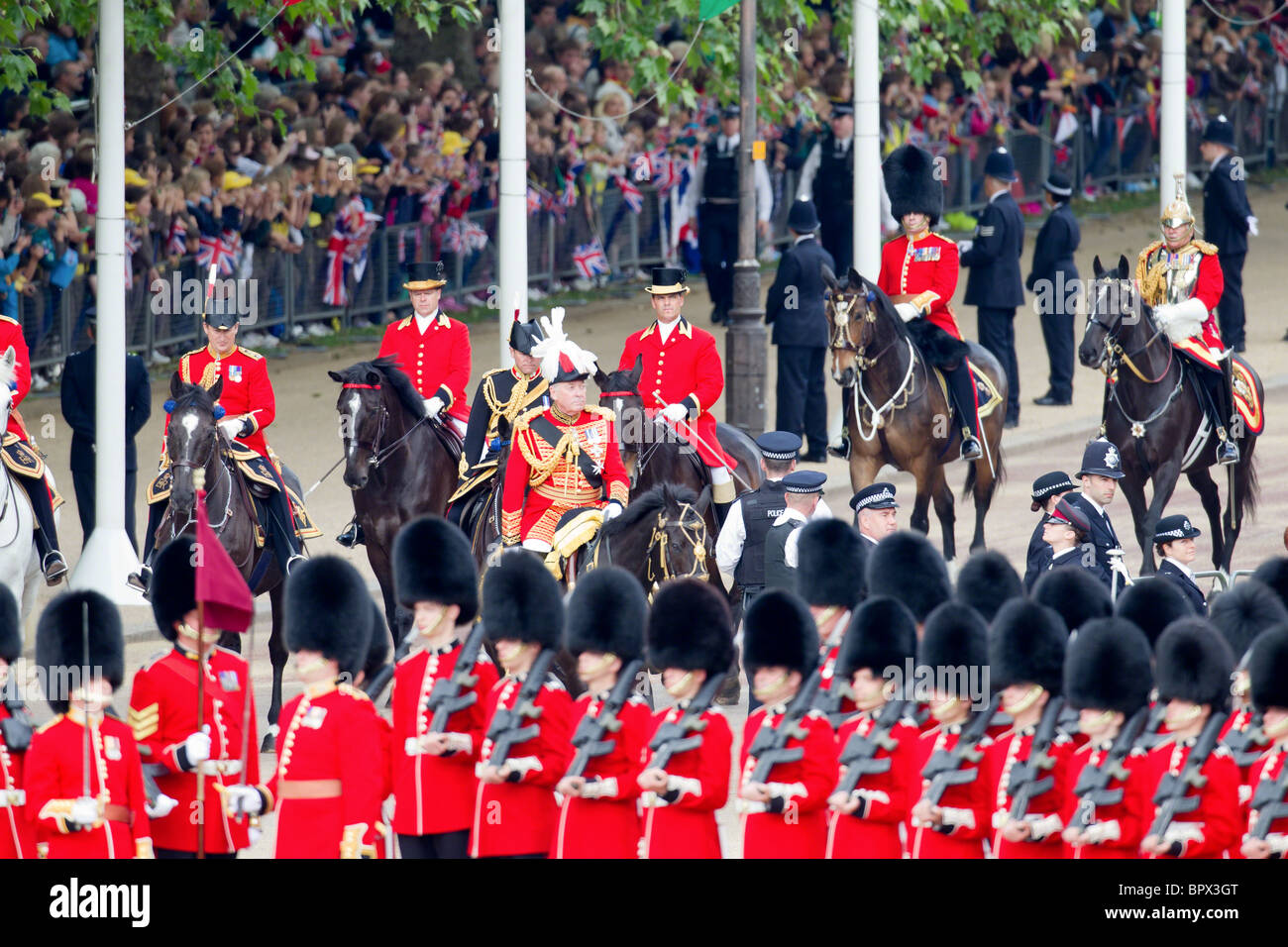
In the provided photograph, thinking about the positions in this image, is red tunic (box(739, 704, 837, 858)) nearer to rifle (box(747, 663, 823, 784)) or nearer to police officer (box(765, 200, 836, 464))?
rifle (box(747, 663, 823, 784))

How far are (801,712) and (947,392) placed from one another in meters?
8.52

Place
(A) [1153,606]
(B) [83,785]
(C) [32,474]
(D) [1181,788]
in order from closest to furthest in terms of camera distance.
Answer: (D) [1181,788]
(B) [83,785]
(A) [1153,606]
(C) [32,474]

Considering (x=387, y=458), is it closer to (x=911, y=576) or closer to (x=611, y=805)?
(x=911, y=576)

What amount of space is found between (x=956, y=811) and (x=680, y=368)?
257 inches

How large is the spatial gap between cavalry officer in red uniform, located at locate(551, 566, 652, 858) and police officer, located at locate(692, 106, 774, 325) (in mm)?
14034

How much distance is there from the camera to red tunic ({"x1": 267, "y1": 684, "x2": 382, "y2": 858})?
10.2 meters

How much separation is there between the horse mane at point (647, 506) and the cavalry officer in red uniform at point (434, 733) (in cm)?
338

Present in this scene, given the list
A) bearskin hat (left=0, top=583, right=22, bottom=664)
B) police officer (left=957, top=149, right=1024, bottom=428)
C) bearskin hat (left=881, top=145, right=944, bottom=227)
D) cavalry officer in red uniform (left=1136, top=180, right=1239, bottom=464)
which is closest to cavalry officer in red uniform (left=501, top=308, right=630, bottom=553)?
bearskin hat (left=0, top=583, right=22, bottom=664)

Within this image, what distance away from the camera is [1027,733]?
10.4 meters

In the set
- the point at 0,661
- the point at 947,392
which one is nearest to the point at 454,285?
the point at 947,392

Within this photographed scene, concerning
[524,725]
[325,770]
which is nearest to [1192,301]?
[524,725]

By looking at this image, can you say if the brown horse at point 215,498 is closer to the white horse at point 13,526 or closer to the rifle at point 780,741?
the white horse at point 13,526

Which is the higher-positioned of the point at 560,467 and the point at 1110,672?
the point at 560,467

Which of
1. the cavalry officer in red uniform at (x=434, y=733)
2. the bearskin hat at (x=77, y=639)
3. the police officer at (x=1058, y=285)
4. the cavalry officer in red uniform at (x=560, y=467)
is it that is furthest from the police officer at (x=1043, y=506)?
the police officer at (x=1058, y=285)
